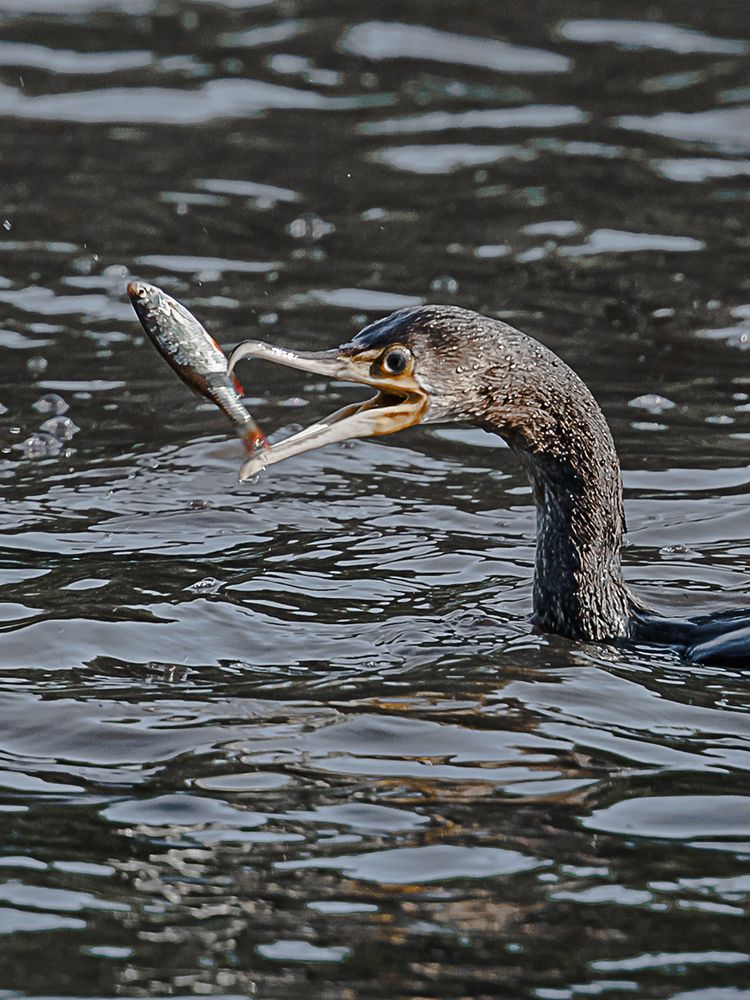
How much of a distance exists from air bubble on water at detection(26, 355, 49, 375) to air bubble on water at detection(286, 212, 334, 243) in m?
2.13

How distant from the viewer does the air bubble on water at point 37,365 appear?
8.59m

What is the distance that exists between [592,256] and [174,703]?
18.0 ft

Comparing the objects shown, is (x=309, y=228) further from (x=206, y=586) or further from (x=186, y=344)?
(x=186, y=344)

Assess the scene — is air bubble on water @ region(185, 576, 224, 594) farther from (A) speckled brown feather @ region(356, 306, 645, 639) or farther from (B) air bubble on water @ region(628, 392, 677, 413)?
(B) air bubble on water @ region(628, 392, 677, 413)

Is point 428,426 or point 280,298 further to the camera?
point 280,298

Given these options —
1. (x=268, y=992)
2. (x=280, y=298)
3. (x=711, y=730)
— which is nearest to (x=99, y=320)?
(x=280, y=298)

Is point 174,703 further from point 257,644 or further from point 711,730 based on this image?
point 711,730

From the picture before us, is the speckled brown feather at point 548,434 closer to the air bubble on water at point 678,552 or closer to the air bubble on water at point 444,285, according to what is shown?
the air bubble on water at point 678,552

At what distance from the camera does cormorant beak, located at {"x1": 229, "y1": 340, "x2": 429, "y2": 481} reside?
216 inches

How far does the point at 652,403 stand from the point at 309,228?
2860 millimetres

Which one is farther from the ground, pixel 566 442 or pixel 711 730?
pixel 566 442

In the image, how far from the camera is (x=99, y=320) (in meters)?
9.21

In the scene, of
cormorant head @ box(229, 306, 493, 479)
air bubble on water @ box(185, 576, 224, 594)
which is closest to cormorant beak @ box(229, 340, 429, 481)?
cormorant head @ box(229, 306, 493, 479)

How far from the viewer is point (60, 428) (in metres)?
7.96
